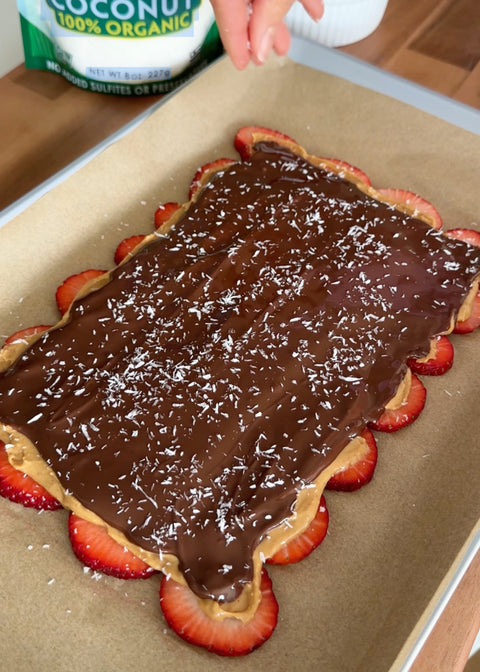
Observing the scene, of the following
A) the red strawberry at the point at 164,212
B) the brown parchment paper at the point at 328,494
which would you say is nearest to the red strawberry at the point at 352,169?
the brown parchment paper at the point at 328,494

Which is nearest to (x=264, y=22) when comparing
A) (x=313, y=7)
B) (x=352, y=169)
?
(x=313, y=7)

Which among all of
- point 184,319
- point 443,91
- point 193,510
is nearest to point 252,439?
point 193,510

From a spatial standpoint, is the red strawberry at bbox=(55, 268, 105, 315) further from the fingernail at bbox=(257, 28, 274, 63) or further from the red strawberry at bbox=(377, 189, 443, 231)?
the red strawberry at bbox=(377, 189, 443, 231)

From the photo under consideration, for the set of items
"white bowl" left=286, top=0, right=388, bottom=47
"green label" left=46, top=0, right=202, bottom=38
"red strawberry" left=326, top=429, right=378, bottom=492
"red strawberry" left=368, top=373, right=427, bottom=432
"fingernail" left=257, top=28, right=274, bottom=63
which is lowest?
"red strawberry" left=326, top=429, right=378, bottom=492

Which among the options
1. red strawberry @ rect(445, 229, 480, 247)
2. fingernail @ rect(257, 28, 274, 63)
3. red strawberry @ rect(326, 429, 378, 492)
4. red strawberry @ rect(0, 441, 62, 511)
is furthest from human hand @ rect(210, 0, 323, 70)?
red strawberry @ rect(0, 441, 62, 511)

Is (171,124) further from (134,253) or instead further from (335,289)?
(335,289)

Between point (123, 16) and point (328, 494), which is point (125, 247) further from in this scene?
point (328, 494)

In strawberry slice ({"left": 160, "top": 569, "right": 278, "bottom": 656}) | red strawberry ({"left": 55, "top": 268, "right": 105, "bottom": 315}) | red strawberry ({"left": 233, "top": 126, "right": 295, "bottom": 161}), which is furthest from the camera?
red strawberry ({"left": 233, "top": 126, "right": 295, "bottom": 161})
